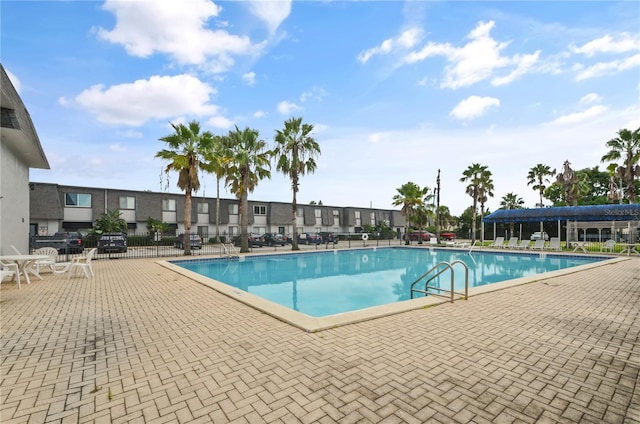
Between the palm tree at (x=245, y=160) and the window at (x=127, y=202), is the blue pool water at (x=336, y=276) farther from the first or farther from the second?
the window at (x=127, y=202)

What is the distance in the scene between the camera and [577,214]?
23.8 metres

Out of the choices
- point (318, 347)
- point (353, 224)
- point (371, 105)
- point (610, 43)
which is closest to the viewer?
point (318, 347)

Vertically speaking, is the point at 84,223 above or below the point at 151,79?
below

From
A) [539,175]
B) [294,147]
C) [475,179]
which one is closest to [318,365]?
[294,147]

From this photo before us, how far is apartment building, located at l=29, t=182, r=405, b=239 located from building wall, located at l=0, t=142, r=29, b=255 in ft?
17.8

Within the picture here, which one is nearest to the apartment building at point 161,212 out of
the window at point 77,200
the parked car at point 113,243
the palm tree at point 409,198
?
the window at point 77,200

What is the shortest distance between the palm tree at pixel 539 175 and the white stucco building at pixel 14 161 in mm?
50757

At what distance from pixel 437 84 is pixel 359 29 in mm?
5252

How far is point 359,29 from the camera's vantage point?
13.0m

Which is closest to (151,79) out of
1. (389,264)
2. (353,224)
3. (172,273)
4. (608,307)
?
(172,273)

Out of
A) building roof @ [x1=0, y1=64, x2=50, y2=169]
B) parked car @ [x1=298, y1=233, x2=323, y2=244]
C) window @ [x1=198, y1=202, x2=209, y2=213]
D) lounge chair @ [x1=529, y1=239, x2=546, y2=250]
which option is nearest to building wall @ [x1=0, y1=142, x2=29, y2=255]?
building roof @ [x1=0, y1=64, x2=50, y2=169]

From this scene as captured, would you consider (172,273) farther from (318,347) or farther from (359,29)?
(359,29)

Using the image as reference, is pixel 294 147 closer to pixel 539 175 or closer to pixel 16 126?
pixel 16 126

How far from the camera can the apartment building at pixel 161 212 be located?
86.5ft
